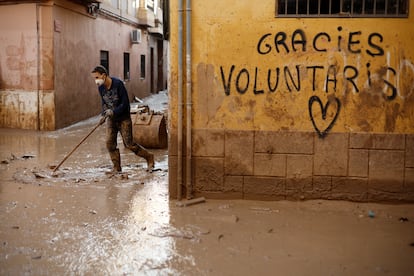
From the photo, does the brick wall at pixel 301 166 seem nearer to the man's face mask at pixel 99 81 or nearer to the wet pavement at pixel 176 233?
the wet pavement at pixel 176 233

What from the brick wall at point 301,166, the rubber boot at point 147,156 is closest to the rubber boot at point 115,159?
the rubber boot at point 147,156

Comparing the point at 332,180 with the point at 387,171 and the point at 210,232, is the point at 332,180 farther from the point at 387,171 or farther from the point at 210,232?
the point at 210,232

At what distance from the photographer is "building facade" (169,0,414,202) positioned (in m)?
5.78

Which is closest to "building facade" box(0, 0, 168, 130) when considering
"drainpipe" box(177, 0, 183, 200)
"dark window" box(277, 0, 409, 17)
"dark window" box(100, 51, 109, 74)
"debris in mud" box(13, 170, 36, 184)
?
"dark window" box(100, 51, 109, 74)

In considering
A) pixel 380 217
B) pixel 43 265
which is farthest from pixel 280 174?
pixel 43 265

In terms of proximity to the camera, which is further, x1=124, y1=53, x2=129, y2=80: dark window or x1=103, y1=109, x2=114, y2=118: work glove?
x1=124, y1=53, x2=129, y2=80: dark window

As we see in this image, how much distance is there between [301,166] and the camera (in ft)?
19.6

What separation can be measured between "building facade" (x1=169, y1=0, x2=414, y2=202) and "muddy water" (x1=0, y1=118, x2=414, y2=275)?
345 mm

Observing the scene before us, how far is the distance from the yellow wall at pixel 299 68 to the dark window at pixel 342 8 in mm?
81

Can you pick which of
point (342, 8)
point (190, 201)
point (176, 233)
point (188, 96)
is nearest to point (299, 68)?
point (342, 8)

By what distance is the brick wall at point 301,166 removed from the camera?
5871 millimetres

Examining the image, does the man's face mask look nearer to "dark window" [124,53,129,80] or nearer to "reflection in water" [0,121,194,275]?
"reflection in water" [0,121,194,275]

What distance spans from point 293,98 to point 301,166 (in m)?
0.84

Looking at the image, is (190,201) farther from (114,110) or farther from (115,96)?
(115,96)
